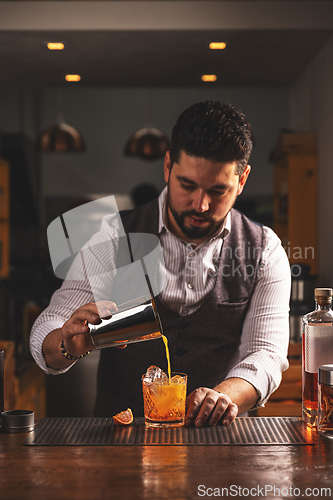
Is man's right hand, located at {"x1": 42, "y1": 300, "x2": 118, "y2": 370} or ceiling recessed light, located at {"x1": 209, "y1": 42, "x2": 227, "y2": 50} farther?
ceiling recessed light, located at {"x1": 209, "y1": 42, "x2": 227, "y2": 50}

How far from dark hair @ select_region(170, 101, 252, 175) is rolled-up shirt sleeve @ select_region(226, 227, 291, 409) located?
0.31 meters

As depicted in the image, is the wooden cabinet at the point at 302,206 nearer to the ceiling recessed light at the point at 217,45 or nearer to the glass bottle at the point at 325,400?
the ceiling recessed light at the point at 217,45

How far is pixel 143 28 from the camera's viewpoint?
123 inches

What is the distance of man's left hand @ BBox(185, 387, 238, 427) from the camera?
3.60 ft

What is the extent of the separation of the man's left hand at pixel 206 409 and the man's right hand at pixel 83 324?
246 millimetres

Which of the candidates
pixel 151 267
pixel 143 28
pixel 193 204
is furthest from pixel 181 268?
pixel 143 28

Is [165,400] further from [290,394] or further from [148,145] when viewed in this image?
[148,145]

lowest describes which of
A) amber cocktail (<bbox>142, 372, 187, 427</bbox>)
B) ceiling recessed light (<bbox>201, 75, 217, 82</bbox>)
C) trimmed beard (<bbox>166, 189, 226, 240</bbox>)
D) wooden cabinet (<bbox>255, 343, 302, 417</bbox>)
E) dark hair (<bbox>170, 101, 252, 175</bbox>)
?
wooden cabinet (<bbox>255, 343, 302, 417</bbox>)

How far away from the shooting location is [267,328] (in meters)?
1.46

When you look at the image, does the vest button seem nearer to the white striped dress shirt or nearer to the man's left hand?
the white striped dress shirt

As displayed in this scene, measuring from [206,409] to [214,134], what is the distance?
720 millimetres

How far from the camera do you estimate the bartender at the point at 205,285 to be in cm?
141

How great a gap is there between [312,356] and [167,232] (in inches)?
27.0

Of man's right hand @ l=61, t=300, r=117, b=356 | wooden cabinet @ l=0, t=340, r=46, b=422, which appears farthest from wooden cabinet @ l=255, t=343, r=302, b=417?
man's right hand @ l=61, t=300, r=117, b=356
